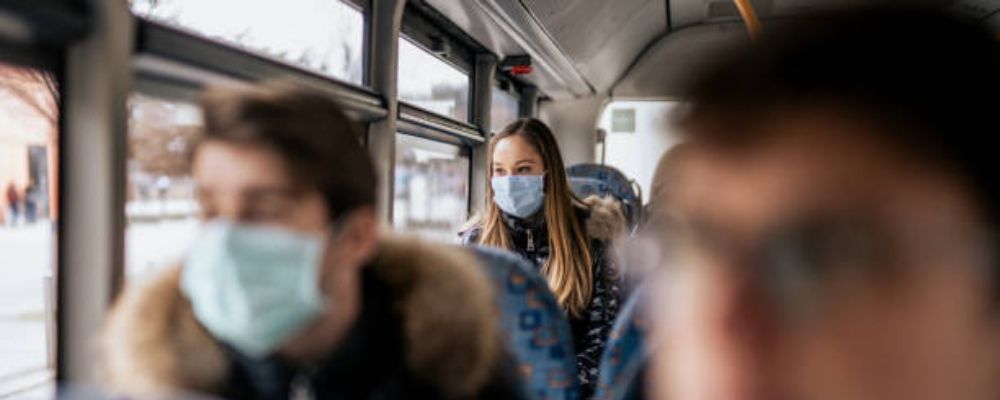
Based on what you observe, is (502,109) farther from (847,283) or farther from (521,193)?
(847,283)

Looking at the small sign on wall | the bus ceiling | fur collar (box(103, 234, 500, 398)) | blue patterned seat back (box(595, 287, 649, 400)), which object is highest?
the bus ceiling

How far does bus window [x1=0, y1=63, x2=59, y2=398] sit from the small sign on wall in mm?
6004

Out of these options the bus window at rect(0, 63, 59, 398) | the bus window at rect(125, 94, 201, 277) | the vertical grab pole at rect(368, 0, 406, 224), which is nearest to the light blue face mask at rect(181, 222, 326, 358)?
the bus window at rect(125, 94, 201, 277)

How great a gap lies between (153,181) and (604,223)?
151 cm

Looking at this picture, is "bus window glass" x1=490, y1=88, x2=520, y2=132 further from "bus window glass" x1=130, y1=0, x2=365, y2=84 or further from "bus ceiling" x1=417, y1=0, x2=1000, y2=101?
"bus window glass" x1=130, y1=0, x2=365, y2=84

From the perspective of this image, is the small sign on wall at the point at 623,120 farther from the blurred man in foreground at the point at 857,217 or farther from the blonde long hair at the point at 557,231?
the blurred man in foreground at the point at 857,217

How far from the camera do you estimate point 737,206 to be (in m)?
0.56

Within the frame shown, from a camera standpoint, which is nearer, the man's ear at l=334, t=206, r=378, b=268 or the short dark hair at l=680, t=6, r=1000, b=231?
the short dark hair at l=680, t=6, r=1000, b=231

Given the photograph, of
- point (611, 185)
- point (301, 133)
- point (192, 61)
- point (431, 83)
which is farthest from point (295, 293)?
point (611, 185)

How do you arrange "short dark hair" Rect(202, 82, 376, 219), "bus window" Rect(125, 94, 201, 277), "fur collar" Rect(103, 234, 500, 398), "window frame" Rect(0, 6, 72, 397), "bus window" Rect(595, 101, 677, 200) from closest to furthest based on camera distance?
"short dark hair" Rect(202, 82, 376, 219) → "fur collar" Rect(103, 234, 500, 398) → "bus window" Rect(125, 94, 201, 277) → "window frame" Rect(0, 6, 72, 397) → "bus window" Rect(595, 101, 677, 200)

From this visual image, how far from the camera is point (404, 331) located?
0.83m

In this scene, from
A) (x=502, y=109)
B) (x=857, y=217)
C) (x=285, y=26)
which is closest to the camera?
(x=857, y=217)

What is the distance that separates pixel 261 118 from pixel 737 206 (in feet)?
1.39

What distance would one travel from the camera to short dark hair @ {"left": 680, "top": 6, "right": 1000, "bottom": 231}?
52 centimetres
